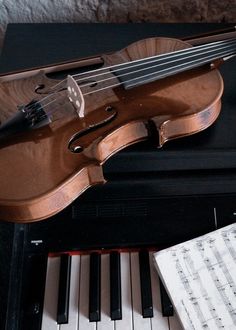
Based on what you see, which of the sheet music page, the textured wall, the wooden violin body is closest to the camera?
the wooden violin body

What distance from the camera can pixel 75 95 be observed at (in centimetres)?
69

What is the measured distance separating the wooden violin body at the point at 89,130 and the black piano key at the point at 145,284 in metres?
0.23

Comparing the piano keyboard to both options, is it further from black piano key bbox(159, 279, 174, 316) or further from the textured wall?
the textured wall

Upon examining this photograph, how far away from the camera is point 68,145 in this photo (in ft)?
2.18

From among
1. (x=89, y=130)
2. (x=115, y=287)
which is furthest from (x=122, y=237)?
(x=89, y=130)

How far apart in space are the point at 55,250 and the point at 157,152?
27 cm

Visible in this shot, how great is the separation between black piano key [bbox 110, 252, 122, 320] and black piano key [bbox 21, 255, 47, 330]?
123 millimetres

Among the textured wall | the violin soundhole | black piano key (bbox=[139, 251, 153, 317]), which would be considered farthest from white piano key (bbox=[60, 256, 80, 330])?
the textured wall

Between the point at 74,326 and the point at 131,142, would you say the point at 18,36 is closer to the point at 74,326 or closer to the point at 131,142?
the point at 131,142

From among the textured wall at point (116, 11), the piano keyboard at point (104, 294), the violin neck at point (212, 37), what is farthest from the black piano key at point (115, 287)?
the textured wall at point (116, 11)

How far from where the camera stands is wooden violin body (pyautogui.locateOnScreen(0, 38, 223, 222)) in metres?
0.62

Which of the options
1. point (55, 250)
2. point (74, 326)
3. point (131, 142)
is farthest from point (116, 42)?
point (74, 326)

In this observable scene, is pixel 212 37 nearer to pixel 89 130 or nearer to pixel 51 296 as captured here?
pixel 89 130

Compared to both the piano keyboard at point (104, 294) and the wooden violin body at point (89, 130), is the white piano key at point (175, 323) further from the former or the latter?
the wooden violin body at point (89, 130)
